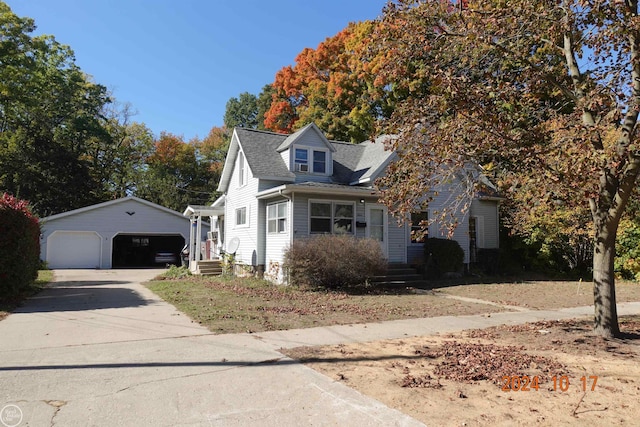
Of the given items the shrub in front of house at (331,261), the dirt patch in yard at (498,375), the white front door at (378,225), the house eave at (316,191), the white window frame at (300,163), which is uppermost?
the white window frame at (300,163)

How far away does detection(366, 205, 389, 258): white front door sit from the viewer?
16.6 metres

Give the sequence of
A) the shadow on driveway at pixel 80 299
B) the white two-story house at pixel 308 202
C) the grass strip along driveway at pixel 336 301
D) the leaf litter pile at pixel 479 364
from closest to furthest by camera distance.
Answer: the leaf litter pile at pixel 479 364
the grass strip along driveway at pixel 336 301
the shadow on driveway at pixel 80 299
the white two-story house at pixel 308 202

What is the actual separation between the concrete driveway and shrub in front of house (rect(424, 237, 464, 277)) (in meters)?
11.0

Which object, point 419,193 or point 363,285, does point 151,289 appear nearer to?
point 363,285

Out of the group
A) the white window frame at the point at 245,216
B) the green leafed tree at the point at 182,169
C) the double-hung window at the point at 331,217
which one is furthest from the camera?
the green leafed tree at the point at 182,169

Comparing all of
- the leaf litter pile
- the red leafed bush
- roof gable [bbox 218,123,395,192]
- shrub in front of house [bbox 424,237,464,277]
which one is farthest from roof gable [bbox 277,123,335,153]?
the leaf litter pile

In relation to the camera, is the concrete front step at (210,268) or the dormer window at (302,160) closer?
the dormer window at (302,160)

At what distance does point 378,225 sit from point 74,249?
1959 cm

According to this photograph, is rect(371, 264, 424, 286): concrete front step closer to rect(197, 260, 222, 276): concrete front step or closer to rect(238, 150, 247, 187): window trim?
rect(238, 150, 247, 187): window trim

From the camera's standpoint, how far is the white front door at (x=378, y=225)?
16.6 m

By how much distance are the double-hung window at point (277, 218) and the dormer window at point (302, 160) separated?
6.58 ft

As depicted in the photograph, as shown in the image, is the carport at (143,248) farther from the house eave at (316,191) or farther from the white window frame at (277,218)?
the house eave at (316,191)

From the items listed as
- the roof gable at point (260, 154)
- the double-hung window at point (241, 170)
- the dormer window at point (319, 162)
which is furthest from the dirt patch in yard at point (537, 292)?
the double-hung window at point (241, 170)

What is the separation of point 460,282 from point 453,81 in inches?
448
